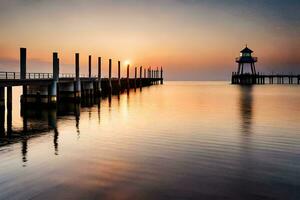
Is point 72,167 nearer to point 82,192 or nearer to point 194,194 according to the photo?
point 82,192

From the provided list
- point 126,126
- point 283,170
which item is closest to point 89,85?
point 126,126

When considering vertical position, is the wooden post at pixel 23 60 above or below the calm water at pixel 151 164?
above

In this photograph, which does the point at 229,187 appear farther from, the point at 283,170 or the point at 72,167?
the point at 72,167

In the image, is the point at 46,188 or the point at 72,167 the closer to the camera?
the point at 46,188

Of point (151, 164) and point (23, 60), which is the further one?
point (23, 60)

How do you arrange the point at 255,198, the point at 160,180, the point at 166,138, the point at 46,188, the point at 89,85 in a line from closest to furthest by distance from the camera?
the point at 255,198 → the point at 46,188 → the point at 160,180 → the point at 166,138 → the point at 89,85

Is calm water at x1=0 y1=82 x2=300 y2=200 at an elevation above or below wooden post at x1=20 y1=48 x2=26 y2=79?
below

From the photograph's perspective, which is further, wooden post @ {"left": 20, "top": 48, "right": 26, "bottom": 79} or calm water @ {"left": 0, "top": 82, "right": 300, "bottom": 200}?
wooden post @ {"left": 20, "top": 48, "right": 26, "bottom": 79}

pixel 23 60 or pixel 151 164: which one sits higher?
pixel 23 60

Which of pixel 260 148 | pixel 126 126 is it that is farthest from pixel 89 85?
pixel 260 148

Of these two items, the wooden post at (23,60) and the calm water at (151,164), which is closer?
the calm water at (151,164)

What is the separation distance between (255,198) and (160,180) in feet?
12.4

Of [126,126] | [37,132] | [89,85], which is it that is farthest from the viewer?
[89,85]

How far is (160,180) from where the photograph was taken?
13305 mm
